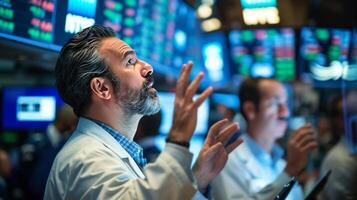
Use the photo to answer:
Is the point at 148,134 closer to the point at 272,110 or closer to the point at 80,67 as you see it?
the point at 272,110

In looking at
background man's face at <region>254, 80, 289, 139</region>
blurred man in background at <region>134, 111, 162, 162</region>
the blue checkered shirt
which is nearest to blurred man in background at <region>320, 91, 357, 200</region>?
background man's face at <region>254, 80, 289, 139</region>

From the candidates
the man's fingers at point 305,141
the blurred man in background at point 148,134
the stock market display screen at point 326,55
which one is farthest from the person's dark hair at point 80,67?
the stock market display screen at point 326,55

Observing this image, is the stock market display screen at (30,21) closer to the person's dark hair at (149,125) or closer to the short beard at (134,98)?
the short beard at (134,98)

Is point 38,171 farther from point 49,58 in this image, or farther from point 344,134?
point 344,134

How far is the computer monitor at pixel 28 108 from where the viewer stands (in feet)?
9.84

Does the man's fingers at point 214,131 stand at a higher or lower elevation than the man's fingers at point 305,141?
higher

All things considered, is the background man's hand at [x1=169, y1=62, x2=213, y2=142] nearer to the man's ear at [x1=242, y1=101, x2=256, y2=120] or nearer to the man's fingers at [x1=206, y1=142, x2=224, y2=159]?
the man's fingers at [x1=206, y1=142, x2=224, y2=159]

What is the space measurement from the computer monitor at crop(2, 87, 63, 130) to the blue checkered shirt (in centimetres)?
138

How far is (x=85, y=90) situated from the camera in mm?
1667

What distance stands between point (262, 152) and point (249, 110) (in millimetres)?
305

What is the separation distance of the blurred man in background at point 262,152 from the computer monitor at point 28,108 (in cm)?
112

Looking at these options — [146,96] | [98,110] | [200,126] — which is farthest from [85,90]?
[200,126]

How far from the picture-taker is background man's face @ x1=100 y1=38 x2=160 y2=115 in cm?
165

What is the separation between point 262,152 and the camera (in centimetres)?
281
